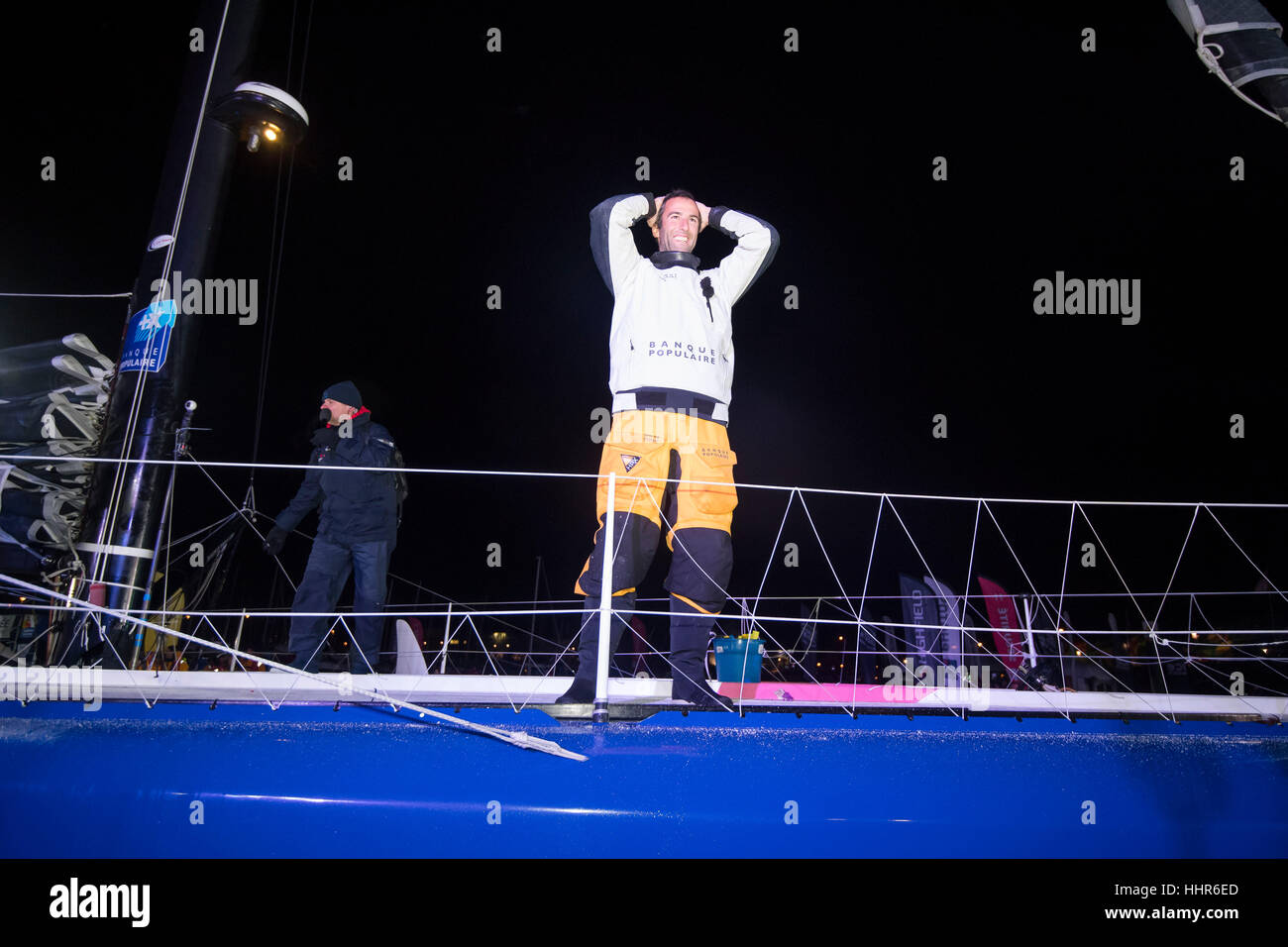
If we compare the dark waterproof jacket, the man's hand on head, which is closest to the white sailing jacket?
the man's hand on head

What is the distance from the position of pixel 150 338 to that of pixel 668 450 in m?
3.28

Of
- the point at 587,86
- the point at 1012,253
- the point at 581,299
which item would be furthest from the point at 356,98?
the point at 1012,253

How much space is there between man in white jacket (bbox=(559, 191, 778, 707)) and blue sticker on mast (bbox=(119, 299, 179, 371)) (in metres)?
2.75

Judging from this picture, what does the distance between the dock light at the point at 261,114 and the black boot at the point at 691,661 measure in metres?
3.82

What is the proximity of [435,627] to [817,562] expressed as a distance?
9619mm

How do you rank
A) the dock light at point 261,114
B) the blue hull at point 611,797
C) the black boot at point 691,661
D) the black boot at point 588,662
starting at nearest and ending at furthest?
the blue hull at point 611,797, the black boot at point 588,662, the black boot at point 691,661, the dock light at point 261,114

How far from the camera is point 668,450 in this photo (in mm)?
2355

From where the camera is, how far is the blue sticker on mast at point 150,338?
→ 152 inches

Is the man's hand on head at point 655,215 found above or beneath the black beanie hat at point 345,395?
above

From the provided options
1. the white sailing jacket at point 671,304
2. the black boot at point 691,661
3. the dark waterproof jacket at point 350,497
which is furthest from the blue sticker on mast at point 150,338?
the black boot at point 691,661

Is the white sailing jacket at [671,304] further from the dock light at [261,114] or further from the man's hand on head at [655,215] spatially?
the dock light at [261,114]

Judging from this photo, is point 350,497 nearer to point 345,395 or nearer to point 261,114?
point 345,395

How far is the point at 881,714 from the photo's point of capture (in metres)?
2.06

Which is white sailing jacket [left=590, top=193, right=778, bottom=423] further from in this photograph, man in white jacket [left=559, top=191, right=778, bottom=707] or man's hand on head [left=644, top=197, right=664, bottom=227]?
man's hand on head [left=644, top=197, right=664, bottom=227]
